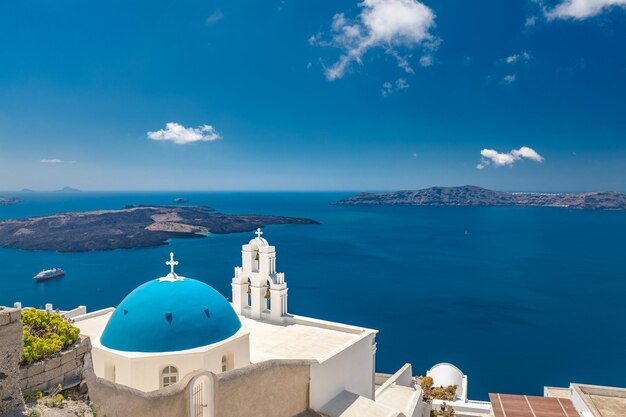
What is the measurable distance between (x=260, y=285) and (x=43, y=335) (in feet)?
33.9

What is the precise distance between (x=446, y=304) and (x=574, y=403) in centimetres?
2656

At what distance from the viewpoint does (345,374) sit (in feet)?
43.8

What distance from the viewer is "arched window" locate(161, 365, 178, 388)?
10.0 metres

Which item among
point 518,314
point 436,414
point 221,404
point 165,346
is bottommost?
point 518,314

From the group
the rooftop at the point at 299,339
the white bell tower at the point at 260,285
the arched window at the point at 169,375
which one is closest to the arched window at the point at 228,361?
the rooftop at the point at 299,339

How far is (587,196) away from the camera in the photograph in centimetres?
19975

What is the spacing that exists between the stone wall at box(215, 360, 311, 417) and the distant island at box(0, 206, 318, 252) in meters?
73.4

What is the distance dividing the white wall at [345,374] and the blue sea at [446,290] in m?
16.6

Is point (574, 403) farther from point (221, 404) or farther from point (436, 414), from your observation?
point (221, 404)

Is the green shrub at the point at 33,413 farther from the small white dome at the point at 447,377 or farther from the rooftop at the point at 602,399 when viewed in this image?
the small white dome at the point at 447,377

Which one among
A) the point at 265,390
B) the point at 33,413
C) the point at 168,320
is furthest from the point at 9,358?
the point at 265,390

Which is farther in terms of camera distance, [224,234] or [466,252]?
[224,234]

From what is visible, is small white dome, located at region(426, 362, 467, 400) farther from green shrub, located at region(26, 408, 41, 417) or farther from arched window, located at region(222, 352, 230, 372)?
green shrub, located at region(26, 408, 41, 417)

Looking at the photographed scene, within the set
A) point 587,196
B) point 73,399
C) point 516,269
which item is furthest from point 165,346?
point 587,196
